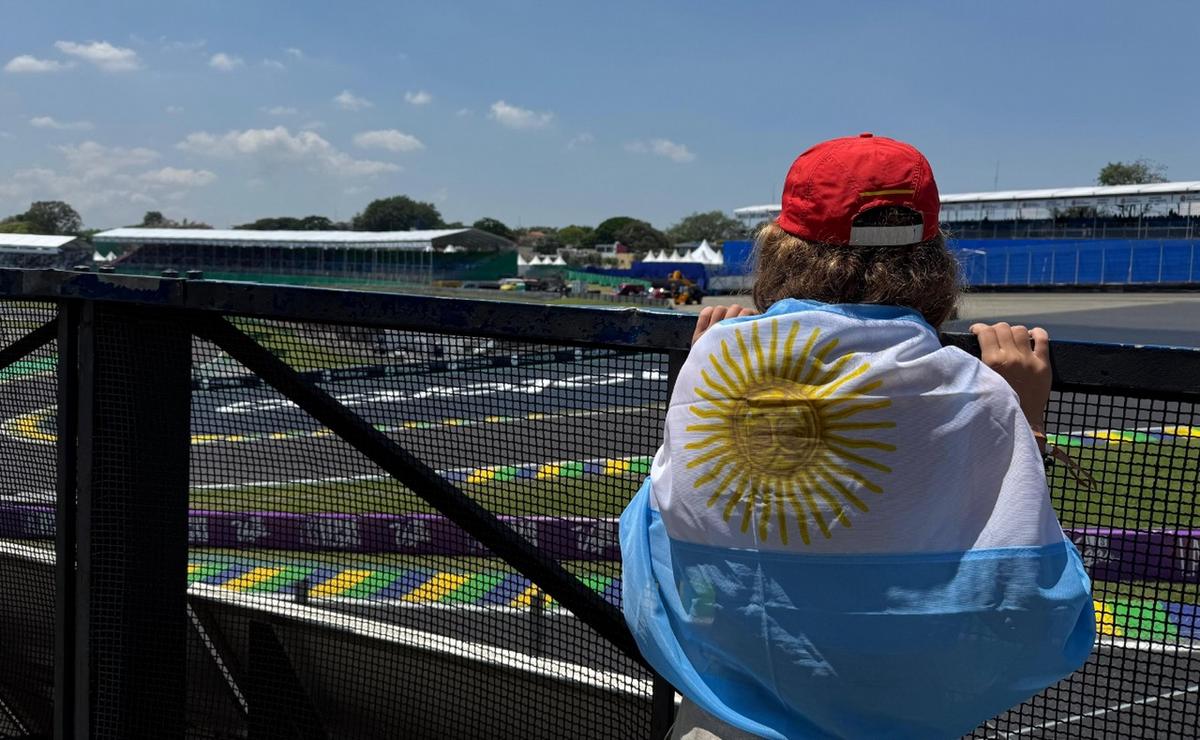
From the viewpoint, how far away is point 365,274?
56.1 m

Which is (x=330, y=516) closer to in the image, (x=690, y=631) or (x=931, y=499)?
(x=690, y=631)

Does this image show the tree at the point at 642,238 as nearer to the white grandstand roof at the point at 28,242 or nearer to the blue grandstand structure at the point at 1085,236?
the blue grandstand structure at the point at 1085,236

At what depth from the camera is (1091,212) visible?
61969 millimetres

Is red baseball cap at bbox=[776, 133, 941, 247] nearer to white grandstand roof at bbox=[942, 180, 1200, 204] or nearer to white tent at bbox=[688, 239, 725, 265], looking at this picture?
white grandstand roof at bbox=[942, 180, 1200, 204]

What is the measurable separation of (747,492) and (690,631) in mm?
243

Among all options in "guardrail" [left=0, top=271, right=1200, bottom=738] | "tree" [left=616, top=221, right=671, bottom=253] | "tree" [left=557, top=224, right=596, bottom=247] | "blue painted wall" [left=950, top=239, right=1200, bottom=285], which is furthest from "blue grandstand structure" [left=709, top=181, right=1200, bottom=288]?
"tree" [left=557, top=224, right=596, bottom=247]

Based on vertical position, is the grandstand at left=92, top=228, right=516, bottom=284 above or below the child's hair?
above

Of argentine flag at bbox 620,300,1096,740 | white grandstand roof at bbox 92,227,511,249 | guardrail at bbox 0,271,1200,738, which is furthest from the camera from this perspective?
white grandstand roof at bbox 92,227,511,249

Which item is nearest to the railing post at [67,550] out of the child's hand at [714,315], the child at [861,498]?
the child's hand at [714,315]

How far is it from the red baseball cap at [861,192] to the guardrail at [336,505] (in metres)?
0.66

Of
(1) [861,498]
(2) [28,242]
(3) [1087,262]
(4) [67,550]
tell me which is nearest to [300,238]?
(2) [28,242]

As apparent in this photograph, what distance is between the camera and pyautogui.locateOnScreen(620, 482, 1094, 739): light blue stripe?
1188 mm

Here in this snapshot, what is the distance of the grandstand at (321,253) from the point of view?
56.4 metres

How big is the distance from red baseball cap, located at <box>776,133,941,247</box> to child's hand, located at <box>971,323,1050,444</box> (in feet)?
0.74
